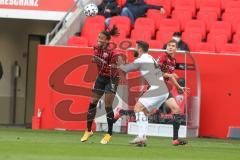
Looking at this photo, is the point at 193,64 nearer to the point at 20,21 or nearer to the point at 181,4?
the point at 181,4

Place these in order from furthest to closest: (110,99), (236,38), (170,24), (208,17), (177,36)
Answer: (208,17) < (170,24) < (236,38) < (177,36) < (110,99)

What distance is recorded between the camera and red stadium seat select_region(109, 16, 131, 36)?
928 inches

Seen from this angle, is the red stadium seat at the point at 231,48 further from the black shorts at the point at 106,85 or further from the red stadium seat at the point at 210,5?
the black shorts at the point at 106,85

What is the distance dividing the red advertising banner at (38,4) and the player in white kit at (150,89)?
9.91 meters

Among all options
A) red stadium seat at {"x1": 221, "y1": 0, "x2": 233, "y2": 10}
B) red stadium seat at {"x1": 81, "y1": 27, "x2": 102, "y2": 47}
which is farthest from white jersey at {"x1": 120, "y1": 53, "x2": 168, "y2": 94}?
red stadium seat at {"x1": 221, "y1": 0, "x2": 233, "y2": 10}

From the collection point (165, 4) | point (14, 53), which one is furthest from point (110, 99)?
point (14, 53)

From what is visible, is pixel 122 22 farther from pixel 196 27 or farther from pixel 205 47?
pixel 205 47

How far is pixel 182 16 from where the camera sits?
77.8ft

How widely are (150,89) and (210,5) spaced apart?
8796 millimetres

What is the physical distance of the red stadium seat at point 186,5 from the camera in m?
24.1

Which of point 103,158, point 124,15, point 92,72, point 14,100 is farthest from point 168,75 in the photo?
point 14,100

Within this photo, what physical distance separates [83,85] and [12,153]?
9.83 metres

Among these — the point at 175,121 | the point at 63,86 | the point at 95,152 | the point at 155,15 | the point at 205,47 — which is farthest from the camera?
the point at 155,15

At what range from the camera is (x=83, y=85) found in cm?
2261
